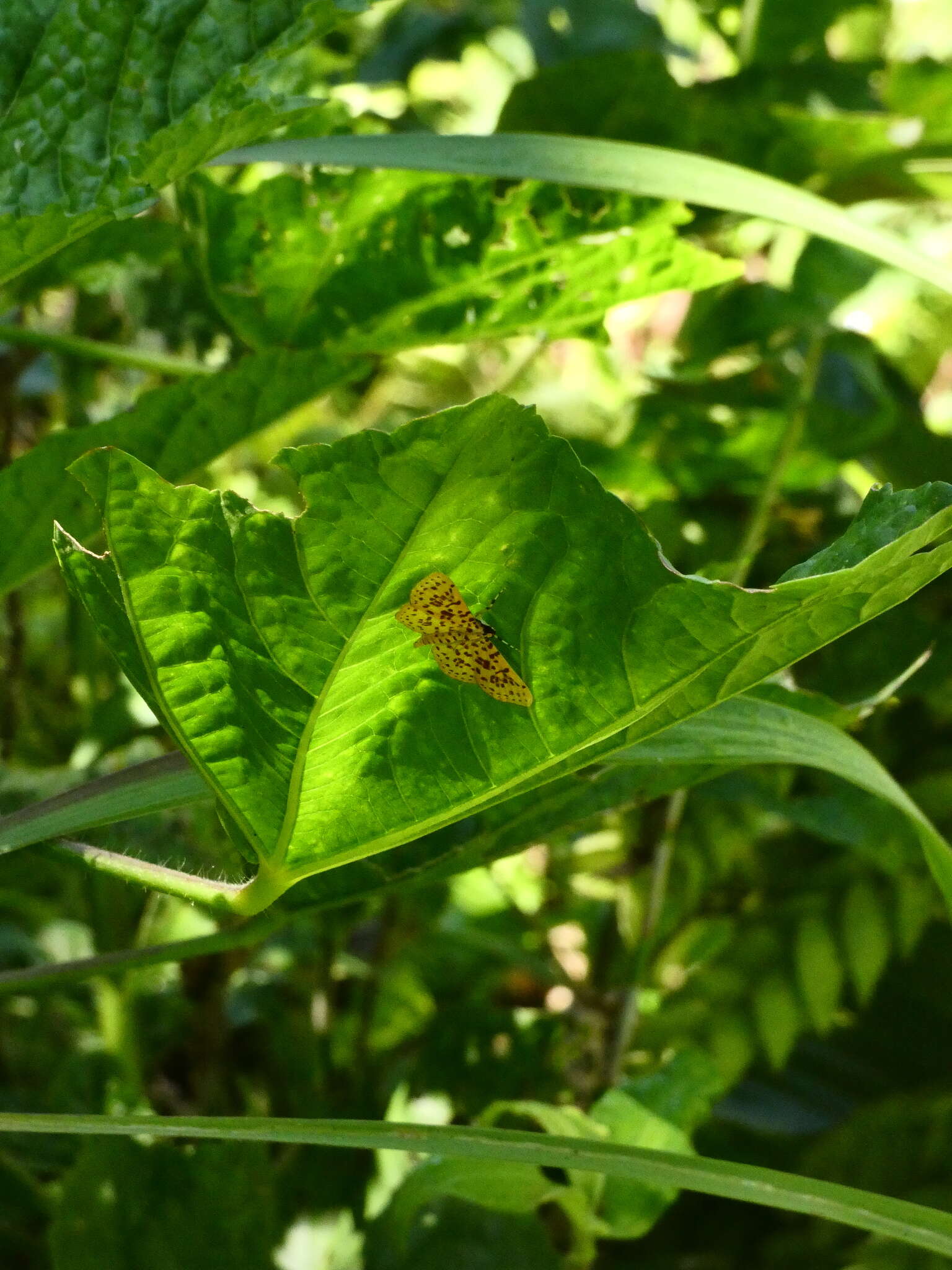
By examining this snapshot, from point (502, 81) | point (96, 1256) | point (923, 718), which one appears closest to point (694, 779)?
point (96, 1256)

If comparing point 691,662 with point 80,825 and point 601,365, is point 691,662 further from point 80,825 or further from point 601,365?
point 601,365

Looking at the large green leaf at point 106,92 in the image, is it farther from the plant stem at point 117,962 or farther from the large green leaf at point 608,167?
the plant stem at point 117,962

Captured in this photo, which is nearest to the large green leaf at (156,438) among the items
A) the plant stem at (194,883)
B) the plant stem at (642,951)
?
the plant stem at (194,883)

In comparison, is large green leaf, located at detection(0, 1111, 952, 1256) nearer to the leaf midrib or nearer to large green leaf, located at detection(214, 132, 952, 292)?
the leaf midrib

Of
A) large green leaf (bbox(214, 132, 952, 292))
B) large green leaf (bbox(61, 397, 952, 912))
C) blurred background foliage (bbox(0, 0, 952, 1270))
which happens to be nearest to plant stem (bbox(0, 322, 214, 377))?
blurred background foliage (bbox(0, 0, 952, 1270))

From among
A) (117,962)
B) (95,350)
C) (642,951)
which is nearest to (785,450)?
(642,951)

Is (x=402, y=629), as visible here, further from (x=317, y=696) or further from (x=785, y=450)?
(x=785, y=450)
